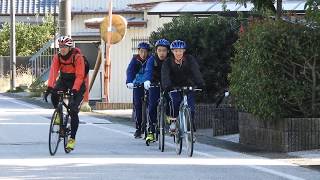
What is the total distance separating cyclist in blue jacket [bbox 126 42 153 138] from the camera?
50.5 ft

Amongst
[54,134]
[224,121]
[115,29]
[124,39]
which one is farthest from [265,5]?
[124,39]

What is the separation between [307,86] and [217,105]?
13.0ft

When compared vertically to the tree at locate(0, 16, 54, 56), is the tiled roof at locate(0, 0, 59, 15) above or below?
above

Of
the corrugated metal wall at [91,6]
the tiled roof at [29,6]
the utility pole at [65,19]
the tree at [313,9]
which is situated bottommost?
the tree at [313,9]

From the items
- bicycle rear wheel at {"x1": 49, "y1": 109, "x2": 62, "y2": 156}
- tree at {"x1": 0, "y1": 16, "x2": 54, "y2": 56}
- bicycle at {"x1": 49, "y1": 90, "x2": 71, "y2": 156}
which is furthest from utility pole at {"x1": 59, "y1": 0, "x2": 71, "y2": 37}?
tree at {"x1": 0, "y1": 16, "x2": 54, "y2": 56}

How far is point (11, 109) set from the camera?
1046 inches

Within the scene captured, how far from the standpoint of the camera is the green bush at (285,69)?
13.6 meters

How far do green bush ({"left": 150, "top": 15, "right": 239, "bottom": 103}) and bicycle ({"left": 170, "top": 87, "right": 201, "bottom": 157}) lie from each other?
5860 millimetres

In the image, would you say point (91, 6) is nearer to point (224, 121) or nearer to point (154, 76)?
point (224, 121)

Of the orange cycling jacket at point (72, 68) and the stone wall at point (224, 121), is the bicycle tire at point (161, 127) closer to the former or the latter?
the orange cycling jacket at point (72, 68)

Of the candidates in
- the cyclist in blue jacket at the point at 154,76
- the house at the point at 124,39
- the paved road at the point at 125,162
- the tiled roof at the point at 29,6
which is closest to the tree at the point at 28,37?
the house at the point at 124,39

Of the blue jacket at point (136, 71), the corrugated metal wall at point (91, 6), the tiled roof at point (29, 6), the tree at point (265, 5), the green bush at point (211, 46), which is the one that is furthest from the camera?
the tiled roof at point (29, 6)

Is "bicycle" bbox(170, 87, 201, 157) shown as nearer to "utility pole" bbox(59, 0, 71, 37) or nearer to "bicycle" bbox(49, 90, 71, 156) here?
"bicycle" bbox(49, 90, 71, 156)

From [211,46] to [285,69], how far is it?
17.1 feet
